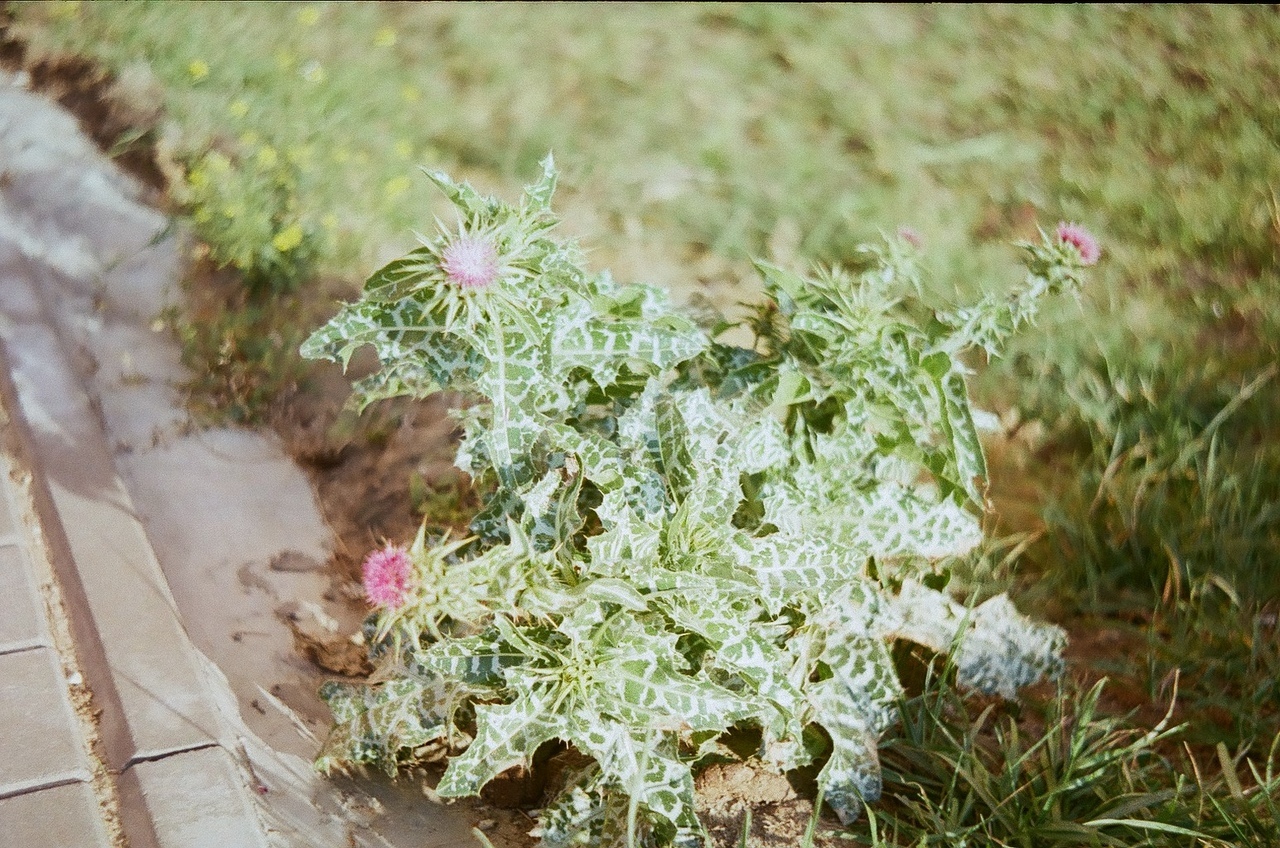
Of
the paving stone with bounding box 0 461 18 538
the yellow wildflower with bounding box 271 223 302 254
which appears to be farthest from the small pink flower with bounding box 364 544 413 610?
the yellow wildflower with bounding box 271 223 302 254

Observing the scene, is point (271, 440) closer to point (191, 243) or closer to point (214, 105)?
point (191, 243)

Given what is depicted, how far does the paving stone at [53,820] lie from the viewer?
5.13 ft

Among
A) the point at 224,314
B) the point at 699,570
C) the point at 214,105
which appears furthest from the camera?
the point at 214,105

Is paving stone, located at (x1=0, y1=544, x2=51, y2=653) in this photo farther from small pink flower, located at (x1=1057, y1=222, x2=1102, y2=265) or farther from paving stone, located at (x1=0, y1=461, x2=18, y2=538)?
small pink flower, located at (x1=1057, y1=222, x2=1102, y2=265)

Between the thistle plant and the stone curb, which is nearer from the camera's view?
the thistle plant

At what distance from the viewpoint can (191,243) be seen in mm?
2805

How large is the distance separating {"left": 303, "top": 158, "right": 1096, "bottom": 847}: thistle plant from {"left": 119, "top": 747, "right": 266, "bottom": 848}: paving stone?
0.52 feet

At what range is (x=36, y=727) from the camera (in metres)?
1.72

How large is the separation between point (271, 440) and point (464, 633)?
926 millimetres

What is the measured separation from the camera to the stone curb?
163cm

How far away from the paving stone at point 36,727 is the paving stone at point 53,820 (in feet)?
0.08

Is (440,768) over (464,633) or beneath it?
beneath

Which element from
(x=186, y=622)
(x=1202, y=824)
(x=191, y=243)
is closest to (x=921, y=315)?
(x=1202, y=824)

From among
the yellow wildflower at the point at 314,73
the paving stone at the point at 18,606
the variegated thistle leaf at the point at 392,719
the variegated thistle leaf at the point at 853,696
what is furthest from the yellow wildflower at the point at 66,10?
the variegated thistle leaf at the point at 853,696
